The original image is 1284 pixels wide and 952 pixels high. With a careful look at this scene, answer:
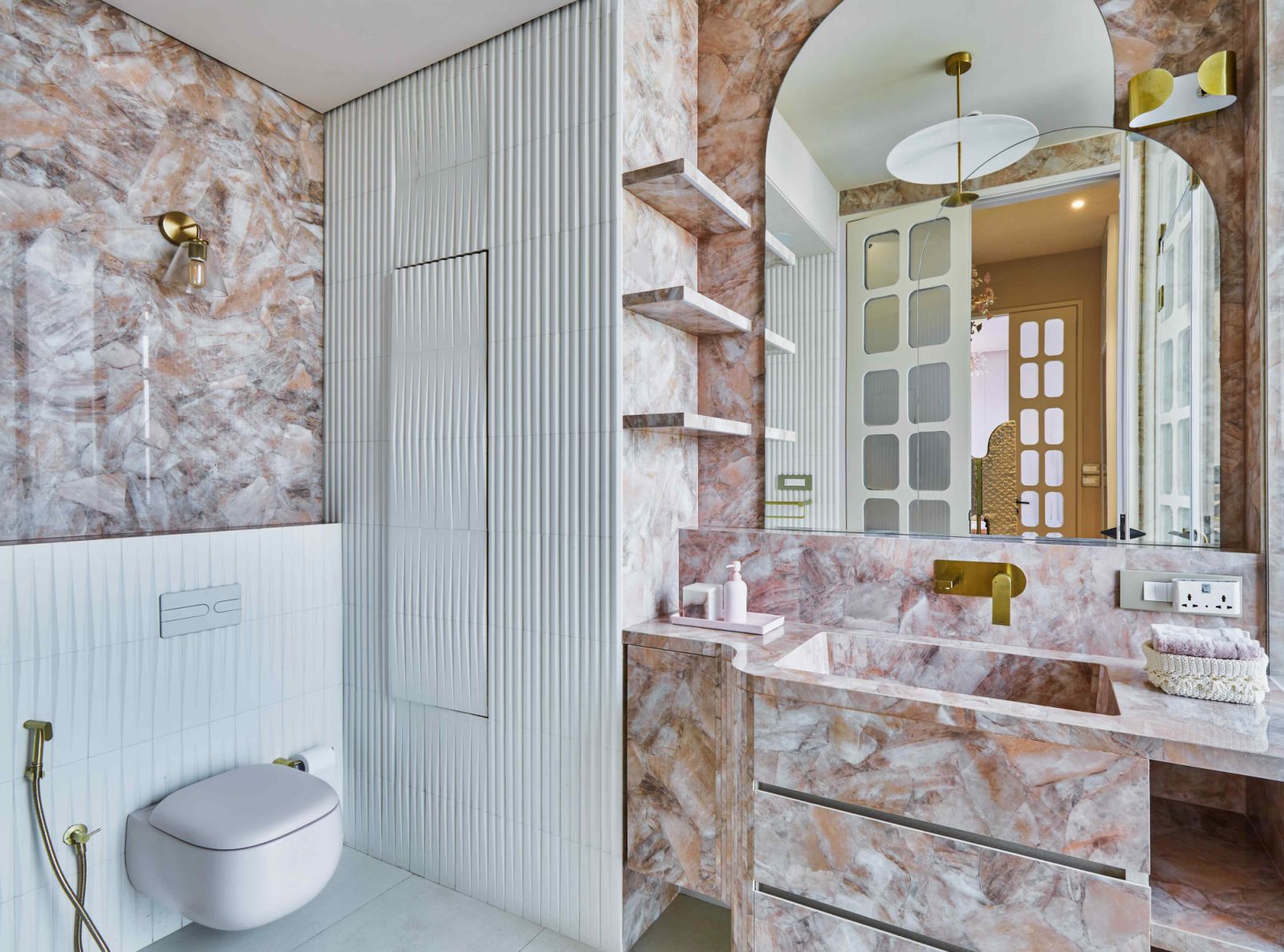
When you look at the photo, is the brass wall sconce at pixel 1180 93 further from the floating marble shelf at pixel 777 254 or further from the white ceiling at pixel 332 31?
the white ceiling at pixel 332 31

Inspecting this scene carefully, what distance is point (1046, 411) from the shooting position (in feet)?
5.54

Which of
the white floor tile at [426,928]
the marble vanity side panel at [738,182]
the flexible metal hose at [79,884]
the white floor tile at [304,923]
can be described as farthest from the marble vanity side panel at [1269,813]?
the flexible metal hose at [79,884]

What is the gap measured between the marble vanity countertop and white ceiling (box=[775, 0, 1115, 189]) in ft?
4.42

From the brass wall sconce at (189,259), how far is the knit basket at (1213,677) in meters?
2.63

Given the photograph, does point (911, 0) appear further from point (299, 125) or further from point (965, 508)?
point (299, 125)

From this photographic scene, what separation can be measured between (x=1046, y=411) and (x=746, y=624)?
92 cm

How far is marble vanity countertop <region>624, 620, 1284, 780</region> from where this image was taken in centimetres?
111

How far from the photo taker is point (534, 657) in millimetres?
1981

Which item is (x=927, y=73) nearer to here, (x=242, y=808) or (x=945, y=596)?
(x=945, y=596)

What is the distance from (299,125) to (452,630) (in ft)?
6.18

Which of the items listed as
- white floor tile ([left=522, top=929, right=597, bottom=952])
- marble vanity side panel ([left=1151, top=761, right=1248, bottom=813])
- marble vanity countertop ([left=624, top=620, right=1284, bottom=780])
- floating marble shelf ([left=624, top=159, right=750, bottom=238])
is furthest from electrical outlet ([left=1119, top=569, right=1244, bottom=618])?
white floor tile ([left=522, top=929, right=597, bottom=952])

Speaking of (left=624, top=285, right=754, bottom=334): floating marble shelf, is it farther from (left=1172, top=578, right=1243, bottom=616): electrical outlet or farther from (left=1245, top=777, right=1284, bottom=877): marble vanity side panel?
(left=1245, top=777, right=1284, bottom=877): marble vanity side panel

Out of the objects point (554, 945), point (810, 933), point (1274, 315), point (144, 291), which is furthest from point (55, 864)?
point (1274, 315)

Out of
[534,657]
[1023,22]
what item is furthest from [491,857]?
[1023,22]
